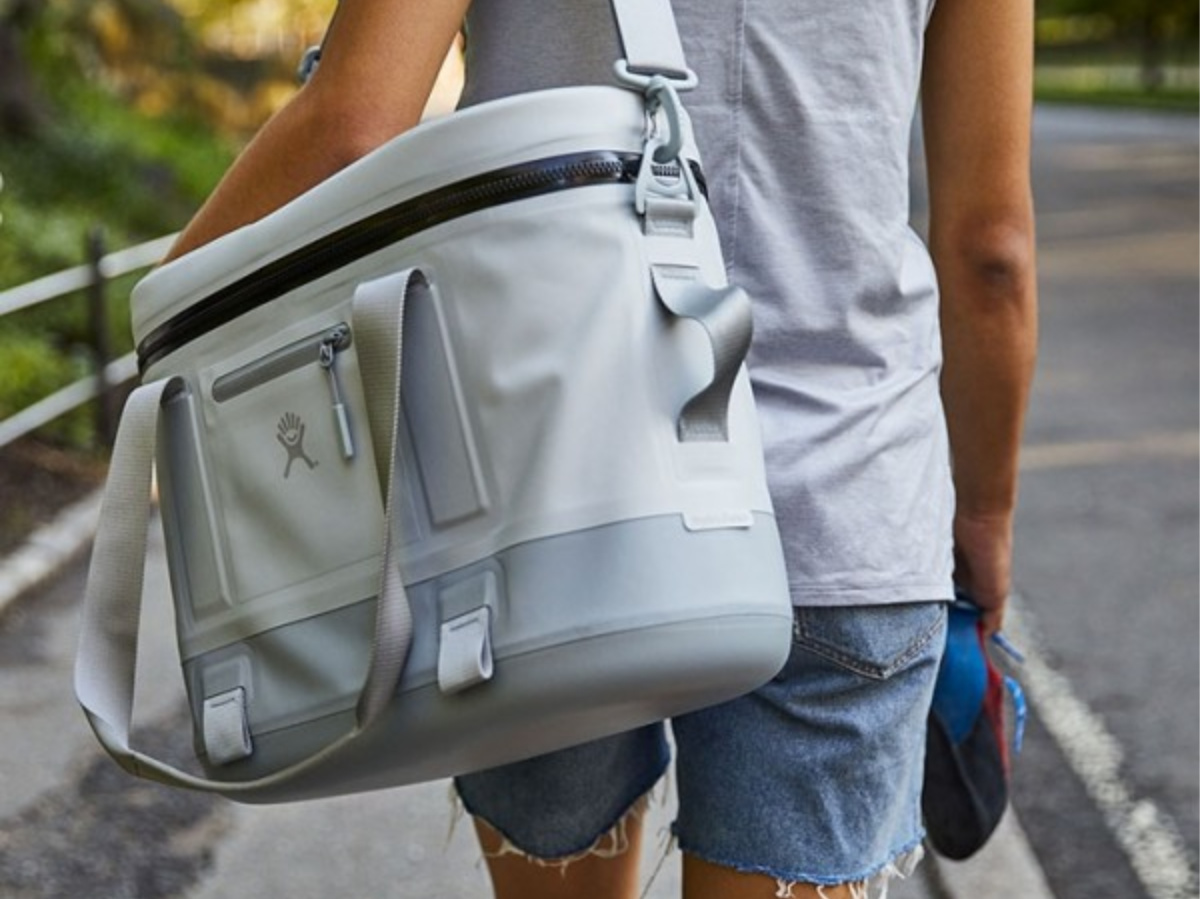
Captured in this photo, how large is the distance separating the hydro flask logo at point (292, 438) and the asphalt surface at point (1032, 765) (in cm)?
68

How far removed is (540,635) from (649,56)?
16.8 inches

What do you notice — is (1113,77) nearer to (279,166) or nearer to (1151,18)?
(1151,18)

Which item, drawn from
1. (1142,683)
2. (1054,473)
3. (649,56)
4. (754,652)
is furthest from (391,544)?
(1054,473)

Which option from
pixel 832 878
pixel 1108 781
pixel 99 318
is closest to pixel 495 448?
pixel 832 878

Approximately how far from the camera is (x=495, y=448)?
152 cm

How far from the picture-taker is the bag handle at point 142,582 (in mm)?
1528

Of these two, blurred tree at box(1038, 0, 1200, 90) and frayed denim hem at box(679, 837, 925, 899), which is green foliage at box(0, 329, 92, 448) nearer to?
frayed denim hem at box(679, 837, 925, 899)

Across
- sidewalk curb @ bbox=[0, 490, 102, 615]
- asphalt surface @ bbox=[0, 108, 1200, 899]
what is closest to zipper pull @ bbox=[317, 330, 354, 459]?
asphalt surface @ bbox=[0, 108, 1200, 899]

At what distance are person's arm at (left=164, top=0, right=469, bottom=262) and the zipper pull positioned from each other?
129 millimetres

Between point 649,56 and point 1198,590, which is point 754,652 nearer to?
point 649,56

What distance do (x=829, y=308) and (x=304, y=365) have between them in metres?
0.43

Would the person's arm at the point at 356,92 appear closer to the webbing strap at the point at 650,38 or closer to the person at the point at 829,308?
the person at the point at 829,308

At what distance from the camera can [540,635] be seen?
58.6 inches

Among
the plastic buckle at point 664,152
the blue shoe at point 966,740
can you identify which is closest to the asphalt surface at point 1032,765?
the blue shoe at point 966,740
